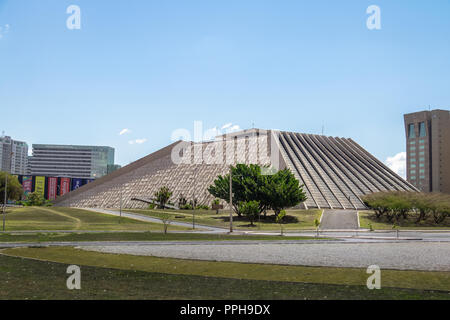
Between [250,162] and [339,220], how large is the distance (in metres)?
33.3

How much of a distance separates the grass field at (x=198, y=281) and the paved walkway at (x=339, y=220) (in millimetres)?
37563

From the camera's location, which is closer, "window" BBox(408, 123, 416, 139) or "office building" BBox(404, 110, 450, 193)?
"office building" BBox(404, 110, 450, 193)

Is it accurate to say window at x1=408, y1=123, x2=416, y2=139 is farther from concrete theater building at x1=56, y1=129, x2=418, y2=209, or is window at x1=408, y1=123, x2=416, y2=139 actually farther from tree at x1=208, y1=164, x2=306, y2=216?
tree at x1=208, y1=164, x2=306, y2=216

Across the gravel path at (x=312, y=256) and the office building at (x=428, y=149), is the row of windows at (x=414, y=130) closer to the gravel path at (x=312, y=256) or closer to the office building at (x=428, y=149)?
the office building at (x=428, y=149)

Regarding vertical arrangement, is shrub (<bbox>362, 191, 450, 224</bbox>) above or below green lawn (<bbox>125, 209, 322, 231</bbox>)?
above

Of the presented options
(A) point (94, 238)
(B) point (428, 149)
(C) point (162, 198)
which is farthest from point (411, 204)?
(B) point (428, 149)

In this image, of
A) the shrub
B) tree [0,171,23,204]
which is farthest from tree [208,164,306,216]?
tree [0,171,23,204]

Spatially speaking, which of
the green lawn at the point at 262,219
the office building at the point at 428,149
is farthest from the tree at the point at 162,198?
the office building at the point at 428,149

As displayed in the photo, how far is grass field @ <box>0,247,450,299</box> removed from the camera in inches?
453

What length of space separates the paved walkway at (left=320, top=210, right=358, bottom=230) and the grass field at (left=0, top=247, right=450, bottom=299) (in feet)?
123
